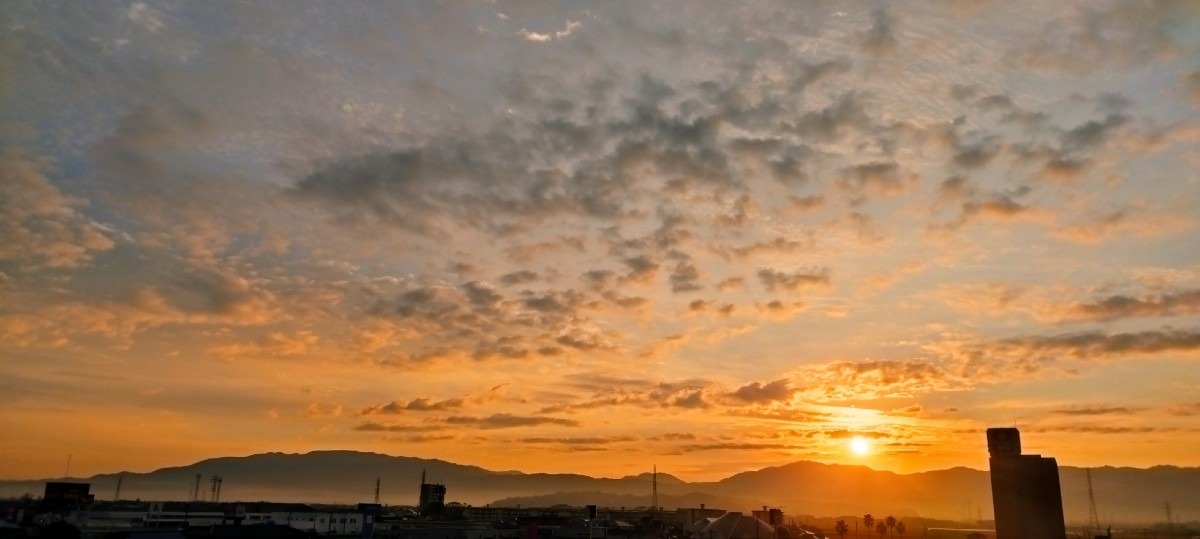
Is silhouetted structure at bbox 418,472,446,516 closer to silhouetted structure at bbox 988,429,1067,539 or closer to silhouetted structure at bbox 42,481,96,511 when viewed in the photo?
silhouetted structure at bbox 42,481,96,511

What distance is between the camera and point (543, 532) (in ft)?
377

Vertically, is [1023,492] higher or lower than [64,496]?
higher

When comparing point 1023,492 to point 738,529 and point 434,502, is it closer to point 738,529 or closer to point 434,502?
point 738,529

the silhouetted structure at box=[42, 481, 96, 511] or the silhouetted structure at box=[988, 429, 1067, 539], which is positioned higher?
Result: the silhouetted structure at box=[988, 429, 1067, 539]

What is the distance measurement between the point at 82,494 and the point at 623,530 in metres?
94.6

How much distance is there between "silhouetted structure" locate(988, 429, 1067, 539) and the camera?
5038 cm

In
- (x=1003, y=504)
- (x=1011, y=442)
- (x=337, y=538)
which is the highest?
(x=1011, y=442)

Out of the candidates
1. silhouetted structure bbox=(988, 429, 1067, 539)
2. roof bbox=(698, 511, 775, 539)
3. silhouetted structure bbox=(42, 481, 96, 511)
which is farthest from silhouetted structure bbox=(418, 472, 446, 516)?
silhouetted structure bbox=(988, 429, 1067, 539)

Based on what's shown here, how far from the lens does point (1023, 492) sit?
169 ft

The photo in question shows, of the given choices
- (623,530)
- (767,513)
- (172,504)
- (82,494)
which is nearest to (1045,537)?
→ (767,513)

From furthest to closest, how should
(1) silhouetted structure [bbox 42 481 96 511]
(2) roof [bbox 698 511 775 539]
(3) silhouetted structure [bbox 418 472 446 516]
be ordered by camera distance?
(3) silhouetted structure [bbox 418 472 446 516], (1) silhouetted structure [bbox 42 481 96 511], (2) roof [bbox 698 511 775 539]

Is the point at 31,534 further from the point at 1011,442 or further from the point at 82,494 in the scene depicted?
the point at 1011,442

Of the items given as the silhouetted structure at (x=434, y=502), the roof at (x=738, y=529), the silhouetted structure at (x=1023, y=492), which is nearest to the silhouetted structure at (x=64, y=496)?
the silhouetted structure at (x=434, y=502)

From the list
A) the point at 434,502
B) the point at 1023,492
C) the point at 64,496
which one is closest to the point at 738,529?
the point at 1023,492
